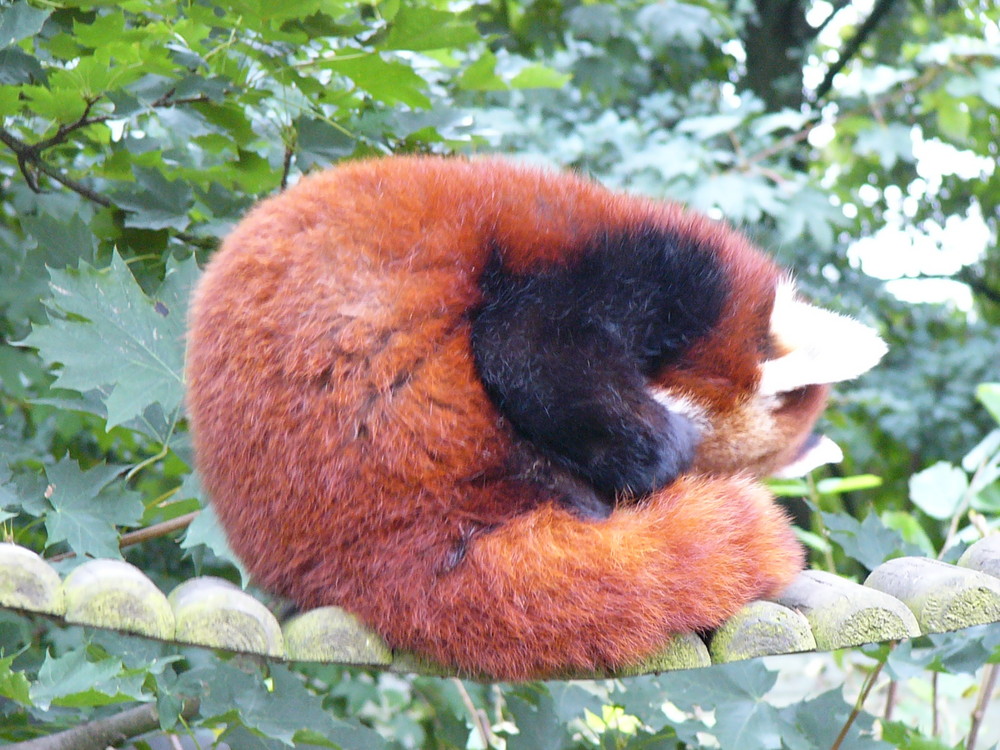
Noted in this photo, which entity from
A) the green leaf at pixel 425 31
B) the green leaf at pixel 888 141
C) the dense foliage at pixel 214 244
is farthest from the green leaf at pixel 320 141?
the green leaf at pixel 888 141

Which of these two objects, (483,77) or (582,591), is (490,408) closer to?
(582,591)

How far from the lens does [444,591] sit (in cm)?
112

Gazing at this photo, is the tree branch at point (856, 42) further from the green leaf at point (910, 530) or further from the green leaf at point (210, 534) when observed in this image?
the green leaf at point (210, 534)

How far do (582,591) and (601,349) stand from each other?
1.07 ft

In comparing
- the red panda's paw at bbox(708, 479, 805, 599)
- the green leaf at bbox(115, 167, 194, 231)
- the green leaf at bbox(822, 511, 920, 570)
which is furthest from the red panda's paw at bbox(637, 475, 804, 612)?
the green leaf at bbox(115, 167, 194, 231)

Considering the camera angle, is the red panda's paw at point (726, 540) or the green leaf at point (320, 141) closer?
the red panda's paw at point (726, 540)

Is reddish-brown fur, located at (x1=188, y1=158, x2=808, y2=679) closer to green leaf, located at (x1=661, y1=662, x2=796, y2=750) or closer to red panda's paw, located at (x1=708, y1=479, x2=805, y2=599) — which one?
red panda's paw, located at (x1=708, y1=479, x2=805, y2=599)

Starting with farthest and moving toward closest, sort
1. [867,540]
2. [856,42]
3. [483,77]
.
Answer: [856,42]
[483,77]
[867,540]

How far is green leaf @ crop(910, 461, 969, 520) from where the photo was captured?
2.01 m

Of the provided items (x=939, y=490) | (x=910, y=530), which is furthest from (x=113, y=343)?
(x=910, y=530)

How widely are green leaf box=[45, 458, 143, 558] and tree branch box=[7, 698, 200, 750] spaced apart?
248mm

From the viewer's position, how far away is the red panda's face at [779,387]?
4.28 feet

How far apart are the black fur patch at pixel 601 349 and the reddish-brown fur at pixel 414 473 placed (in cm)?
3

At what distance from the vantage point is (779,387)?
1318 mm
